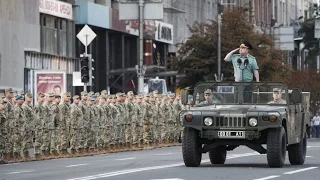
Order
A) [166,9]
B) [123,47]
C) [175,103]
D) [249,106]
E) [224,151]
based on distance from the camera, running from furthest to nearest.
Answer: [166,9]
[123,47]
[175,103]
[224,151]
[249,106]

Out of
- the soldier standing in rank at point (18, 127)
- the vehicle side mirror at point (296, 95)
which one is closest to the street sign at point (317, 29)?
the soldier standing in rank at point (18, 127)

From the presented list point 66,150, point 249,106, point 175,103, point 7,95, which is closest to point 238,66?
point 249,106

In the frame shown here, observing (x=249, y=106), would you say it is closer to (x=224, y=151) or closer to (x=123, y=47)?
(x=224, y=151)

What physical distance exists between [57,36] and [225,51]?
13928 mm

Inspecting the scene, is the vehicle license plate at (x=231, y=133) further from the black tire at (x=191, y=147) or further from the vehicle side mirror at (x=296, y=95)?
the vehicle side mirror at (x=296, y=95)

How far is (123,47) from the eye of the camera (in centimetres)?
7025

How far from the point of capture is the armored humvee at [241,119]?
77.8 ft

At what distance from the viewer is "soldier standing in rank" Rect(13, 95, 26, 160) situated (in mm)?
33000

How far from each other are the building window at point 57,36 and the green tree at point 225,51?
10.2m

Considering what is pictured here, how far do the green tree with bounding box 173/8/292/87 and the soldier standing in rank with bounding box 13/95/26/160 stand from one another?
3613 centimetres

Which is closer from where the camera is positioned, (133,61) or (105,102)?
(105,102)

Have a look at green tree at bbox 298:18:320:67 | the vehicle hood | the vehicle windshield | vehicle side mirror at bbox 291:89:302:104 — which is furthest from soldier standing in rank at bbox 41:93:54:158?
green tree at bbox 298:18:320:67

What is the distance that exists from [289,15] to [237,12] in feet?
170

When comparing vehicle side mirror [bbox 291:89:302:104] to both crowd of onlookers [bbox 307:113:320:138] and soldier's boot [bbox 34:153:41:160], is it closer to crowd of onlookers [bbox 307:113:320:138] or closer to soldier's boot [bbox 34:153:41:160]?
soldier's boot [bbox 34:153:41:160]
